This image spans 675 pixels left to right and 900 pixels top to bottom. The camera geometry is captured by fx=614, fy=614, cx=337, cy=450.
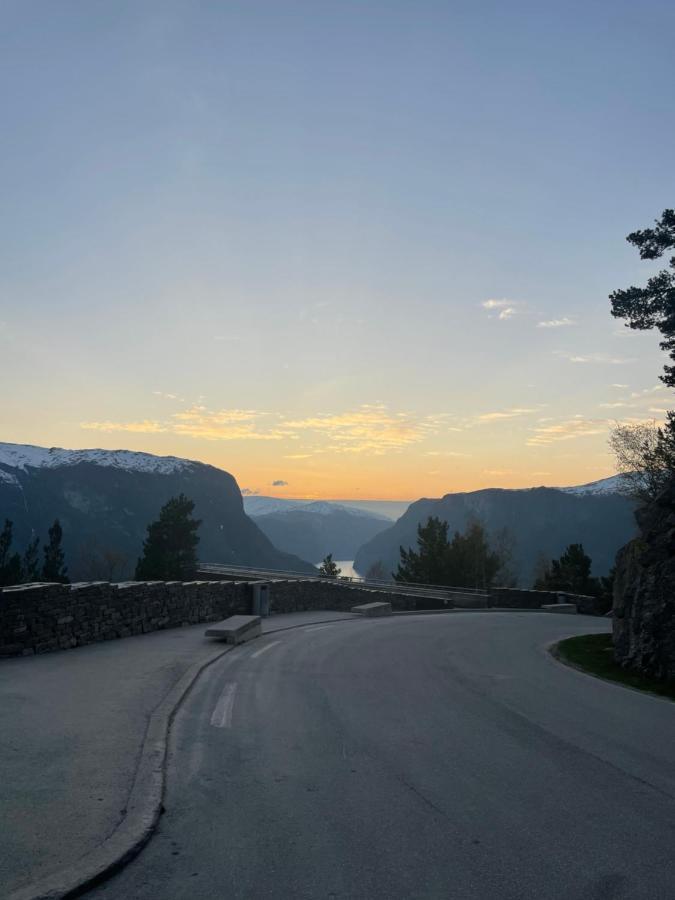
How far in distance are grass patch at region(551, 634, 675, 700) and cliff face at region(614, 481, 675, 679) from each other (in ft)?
1.17

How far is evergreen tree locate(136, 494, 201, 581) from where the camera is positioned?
58500 millimetres

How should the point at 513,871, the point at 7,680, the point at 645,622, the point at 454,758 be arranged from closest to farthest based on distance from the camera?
the point at 513,871 < the point at 454,758 < the point at 7,680 < the point at 645,622

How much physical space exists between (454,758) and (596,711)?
4.12 metres

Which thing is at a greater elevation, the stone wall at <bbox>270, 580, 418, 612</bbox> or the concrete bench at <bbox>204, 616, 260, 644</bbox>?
the concrete bench at <bbox>204, 616, 260, 644</bbox>

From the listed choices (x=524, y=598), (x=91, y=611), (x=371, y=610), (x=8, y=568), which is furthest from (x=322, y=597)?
(x=8, y=568)

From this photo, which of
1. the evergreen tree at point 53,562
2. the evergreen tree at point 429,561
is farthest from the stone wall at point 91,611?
the evergreen tree at point 429,561

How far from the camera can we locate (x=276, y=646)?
55.5 feet

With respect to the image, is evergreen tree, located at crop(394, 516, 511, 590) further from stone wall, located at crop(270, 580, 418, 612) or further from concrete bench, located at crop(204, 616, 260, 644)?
concrete bench, located at crop(204, 616, 260, 644)

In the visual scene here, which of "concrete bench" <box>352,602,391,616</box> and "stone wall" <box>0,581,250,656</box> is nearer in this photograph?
"stone wall" <box>0,581,250,656</box>

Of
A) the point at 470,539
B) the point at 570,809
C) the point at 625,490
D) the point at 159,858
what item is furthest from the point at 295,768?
the point at 470,539

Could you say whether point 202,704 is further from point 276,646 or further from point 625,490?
point 625,490

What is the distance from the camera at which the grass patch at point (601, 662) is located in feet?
41.0

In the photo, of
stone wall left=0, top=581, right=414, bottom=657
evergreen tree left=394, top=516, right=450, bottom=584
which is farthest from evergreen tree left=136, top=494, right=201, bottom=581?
stone wall left=0, top=581, right=414, bottom=657

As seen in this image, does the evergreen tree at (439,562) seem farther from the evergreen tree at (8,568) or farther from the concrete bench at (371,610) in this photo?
the evergreen tree at (8,568)
